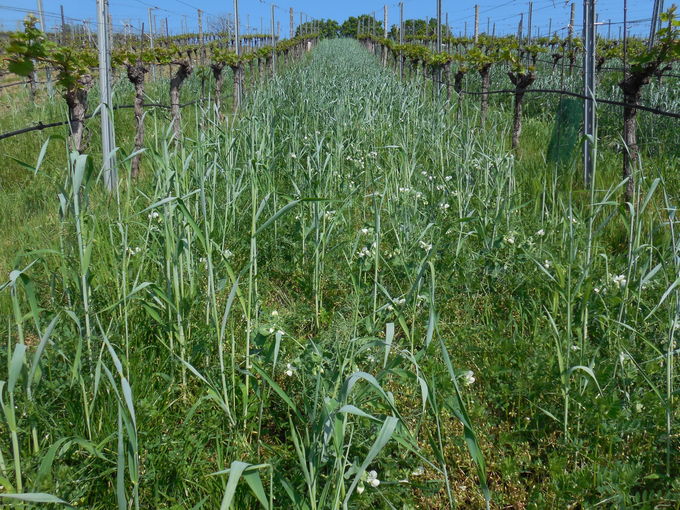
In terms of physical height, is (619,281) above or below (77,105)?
below

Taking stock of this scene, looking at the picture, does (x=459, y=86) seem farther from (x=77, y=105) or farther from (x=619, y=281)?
(x=619, y=281)

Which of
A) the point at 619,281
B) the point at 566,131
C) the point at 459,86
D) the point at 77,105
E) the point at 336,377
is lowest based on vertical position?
the point at 336,377

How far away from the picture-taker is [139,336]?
2.03 metres

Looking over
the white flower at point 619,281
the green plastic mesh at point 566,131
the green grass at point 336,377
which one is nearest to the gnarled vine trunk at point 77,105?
the green grass at point 336,377

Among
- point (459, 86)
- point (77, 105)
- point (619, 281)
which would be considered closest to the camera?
point (619, 281)

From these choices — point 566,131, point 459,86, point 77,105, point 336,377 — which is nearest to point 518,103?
point 566,131

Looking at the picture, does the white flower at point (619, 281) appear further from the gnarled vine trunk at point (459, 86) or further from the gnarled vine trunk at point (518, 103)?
the gnarled vine trunk at point (459, 86)

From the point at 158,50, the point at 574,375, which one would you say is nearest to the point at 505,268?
the point at 574,375

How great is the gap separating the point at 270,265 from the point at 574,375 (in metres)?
1.55

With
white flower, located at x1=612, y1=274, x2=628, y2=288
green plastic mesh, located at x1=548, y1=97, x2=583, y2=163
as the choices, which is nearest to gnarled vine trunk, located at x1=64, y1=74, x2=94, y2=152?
white flower, located at x1=612, y1=274, x2=628, y2=288

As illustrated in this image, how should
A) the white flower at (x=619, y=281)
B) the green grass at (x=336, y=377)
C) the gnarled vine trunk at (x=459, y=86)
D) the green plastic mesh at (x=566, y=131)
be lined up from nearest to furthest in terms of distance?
the green grass at (x=336, y=377), the white flower at (x=619, y=281), the green plastic mesh at (x=566, y=131), the gnarled vine trunk at (x=459, y=86)

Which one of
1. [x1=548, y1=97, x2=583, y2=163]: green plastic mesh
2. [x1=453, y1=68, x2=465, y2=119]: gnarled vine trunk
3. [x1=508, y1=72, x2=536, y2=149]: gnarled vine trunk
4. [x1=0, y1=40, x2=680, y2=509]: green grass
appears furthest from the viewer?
[x1=453, y1=68, x2=465, y2=119]: gnarled vine trunk

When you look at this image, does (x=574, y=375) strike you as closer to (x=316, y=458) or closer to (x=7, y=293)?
(x=316, y=458)

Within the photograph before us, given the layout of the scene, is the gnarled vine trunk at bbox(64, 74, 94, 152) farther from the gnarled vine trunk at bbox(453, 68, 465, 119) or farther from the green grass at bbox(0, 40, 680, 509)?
the gnarled vine trunk at bbox(453, 68, 465, 119)
